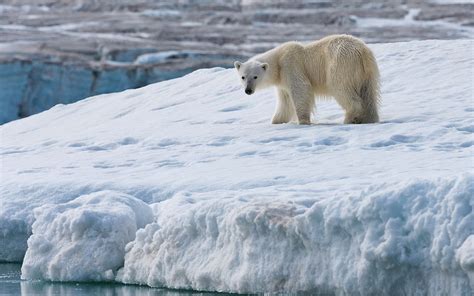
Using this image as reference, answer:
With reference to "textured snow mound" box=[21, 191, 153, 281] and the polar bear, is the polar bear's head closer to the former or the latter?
the polar bear

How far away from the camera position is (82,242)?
24.9ft

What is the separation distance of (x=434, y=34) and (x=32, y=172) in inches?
796

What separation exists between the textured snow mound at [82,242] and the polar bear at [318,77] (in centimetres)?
329

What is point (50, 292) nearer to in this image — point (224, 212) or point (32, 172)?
point (224, 212)

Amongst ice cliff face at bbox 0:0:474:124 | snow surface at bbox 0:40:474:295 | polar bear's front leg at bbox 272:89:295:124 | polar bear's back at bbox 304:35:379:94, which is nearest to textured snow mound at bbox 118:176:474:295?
snow surface at bbox 0:40:474:295

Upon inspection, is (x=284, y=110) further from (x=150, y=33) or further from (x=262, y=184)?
(x=150, y=33)

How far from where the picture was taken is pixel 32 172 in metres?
10.1

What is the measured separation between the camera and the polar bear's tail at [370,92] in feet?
34.8

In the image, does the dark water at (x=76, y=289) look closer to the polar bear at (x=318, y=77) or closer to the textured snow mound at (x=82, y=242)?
the textured snow mound at (x=82, y=242)

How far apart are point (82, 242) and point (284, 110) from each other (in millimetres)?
4025

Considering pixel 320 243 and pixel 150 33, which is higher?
pixel 320 243

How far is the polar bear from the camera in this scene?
34.7 ft

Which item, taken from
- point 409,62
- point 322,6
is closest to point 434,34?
point 322,6

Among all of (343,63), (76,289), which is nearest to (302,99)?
(343,63)
